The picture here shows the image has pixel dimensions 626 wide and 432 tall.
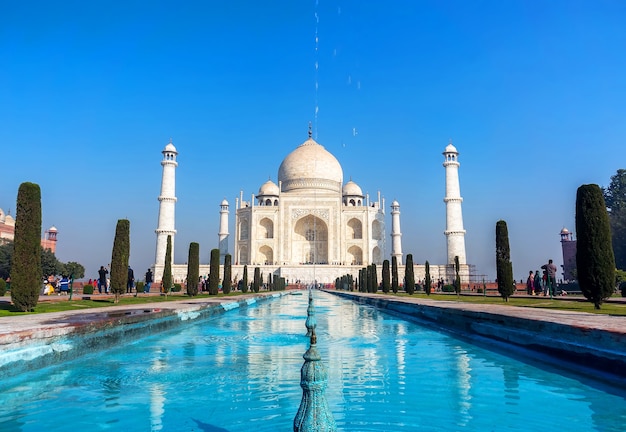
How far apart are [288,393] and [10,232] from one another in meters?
39.7

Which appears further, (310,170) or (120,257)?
(310,170)

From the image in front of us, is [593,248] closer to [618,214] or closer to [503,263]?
[503,263]

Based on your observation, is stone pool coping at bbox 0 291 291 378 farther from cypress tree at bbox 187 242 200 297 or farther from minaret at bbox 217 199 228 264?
minaret at bbox 217 199 228 264

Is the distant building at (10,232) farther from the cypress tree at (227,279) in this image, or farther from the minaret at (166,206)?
the cypress tree at (227,279)

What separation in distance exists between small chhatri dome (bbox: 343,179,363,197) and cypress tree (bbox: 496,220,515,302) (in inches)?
1076

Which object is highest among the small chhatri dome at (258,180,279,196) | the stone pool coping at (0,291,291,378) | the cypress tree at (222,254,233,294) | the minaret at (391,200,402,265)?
the small chhatri dome at (258,180,279,196)

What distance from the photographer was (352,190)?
3944 cm

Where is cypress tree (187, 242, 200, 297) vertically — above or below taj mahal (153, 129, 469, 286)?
below

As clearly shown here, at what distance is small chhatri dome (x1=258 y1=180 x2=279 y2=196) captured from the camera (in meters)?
38.4

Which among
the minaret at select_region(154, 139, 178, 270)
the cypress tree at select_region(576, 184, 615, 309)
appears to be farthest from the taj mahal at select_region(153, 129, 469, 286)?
the cypress tree at select_region(576, 184, 615, 309)

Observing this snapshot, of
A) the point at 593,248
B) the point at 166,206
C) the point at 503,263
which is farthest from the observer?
the point at 166,206

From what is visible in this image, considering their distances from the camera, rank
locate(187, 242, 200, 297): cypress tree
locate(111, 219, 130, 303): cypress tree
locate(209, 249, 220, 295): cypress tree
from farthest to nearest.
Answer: locate(209, 249, 220, 295): cypress tree
locate(187, 242, 200, 297): cypress tree
locate(111, 219, 130, 303): cypress tree

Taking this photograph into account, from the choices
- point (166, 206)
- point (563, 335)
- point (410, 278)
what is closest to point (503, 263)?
point (410, 278)

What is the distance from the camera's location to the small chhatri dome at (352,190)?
39.3 metres
